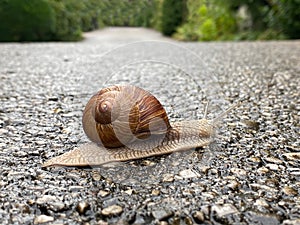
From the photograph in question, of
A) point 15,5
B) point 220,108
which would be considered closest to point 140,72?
point 220,108

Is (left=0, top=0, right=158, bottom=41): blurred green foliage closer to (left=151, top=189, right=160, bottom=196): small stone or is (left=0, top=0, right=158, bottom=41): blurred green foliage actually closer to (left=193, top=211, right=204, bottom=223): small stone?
(left=151, top=189, right=160, bottom=196): small stone

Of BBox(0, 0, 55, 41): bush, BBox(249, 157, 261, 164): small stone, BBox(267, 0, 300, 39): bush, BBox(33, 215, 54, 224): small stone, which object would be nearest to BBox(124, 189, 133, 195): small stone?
BBox(33, 215, 54, 224): small stone

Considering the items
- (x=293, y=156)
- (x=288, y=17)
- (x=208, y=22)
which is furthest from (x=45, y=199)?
(x=208, y=22)

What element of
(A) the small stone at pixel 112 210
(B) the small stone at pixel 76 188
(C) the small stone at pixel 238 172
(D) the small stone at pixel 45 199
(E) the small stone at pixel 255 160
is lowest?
(D) the small stone at pixel 45 199

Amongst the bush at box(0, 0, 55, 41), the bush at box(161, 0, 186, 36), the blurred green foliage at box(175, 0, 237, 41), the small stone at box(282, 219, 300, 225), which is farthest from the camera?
the bush at box(161, 0, 186, 36)

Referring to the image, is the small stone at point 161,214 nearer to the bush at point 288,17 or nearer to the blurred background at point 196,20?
the blurred background at point 196,20

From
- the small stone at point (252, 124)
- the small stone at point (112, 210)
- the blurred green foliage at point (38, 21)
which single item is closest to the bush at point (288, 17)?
the blurred green foliage at point (38, 21)

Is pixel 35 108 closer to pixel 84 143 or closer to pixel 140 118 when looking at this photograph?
pixel 84 143
